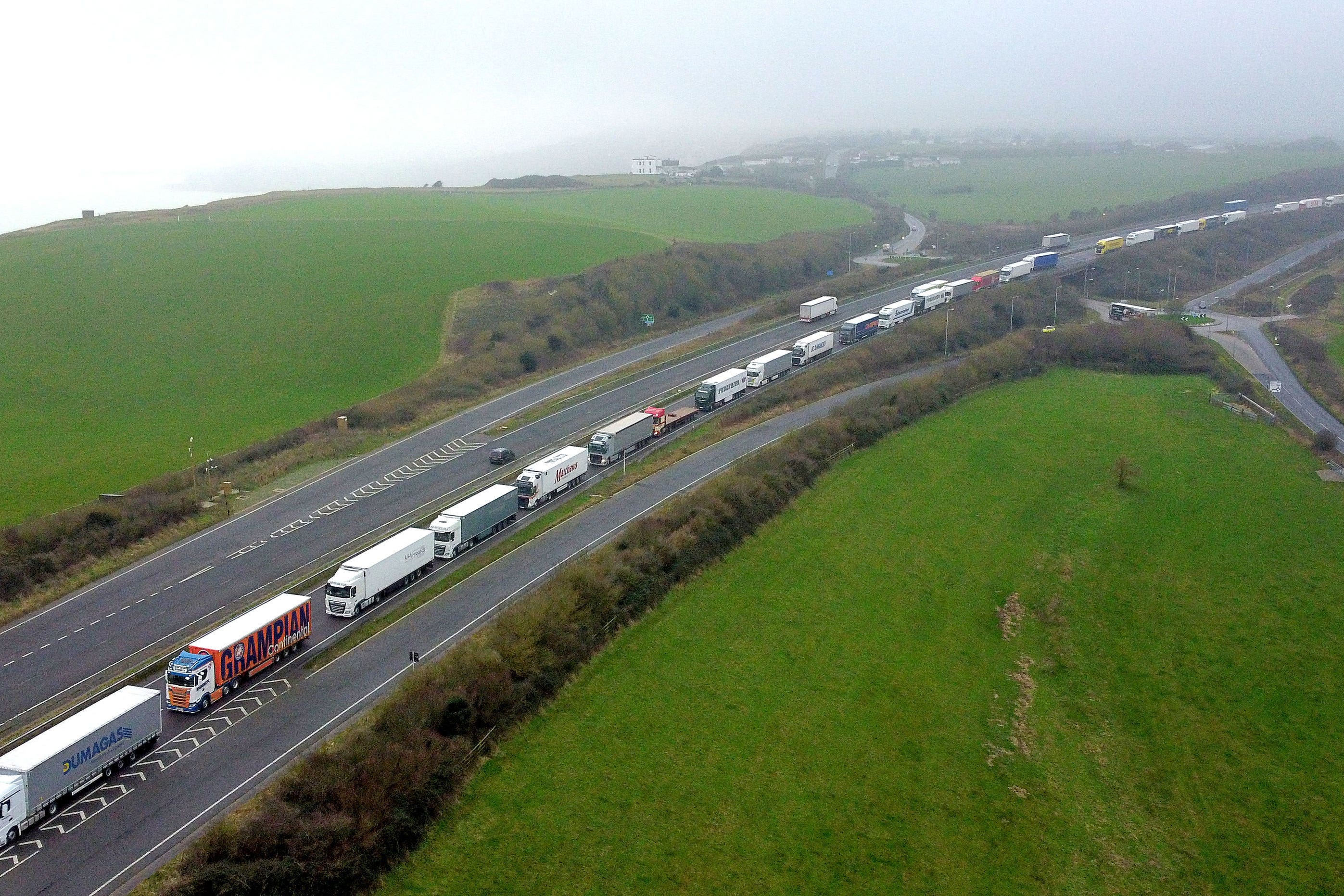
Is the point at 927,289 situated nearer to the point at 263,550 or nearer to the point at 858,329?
the point at 858,329

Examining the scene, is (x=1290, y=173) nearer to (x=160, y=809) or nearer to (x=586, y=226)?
(x=586, y=226)

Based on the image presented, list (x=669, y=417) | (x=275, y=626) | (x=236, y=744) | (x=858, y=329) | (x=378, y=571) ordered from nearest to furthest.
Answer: (x=236, y=744)
(x=275, y=626)
(x=378, y=571)
(x=669, y=417)
(x=858, y=329)

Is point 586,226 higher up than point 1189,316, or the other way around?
point 586,226

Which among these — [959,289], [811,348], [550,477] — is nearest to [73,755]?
[550,477]

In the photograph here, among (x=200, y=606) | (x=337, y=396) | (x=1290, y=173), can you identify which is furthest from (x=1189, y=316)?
(x=1290, y=173)

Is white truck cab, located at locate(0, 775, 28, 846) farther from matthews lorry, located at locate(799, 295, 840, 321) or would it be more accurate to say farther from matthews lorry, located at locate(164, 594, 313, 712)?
matthews lorry, located at locate(799, 295, 840, 321)

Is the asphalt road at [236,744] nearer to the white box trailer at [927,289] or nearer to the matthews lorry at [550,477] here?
the matthews lorry at [550,477]

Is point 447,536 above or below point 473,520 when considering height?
below
